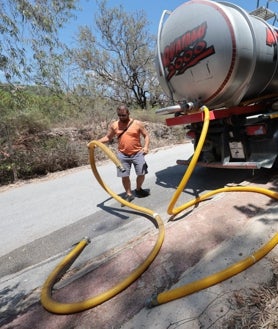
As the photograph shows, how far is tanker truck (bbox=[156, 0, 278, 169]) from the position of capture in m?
3.63

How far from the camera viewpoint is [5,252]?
337 cm

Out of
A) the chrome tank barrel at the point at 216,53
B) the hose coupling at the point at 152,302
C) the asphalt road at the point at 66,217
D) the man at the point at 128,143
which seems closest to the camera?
the hose coupling at the point at 152,302

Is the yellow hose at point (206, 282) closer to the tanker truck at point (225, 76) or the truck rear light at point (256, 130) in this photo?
the tanker truck at point (225, 76)

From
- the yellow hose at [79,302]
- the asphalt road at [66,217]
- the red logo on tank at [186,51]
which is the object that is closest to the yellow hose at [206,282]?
the yellow hose at [79,302]

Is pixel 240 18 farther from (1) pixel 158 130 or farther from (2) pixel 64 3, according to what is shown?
(1) pixel 158 130

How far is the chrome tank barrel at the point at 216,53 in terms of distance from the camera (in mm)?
3596

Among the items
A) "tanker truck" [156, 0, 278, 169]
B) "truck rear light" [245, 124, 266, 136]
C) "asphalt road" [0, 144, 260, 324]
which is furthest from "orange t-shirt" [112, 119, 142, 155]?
"truck rear light" [245, 124, 266, 136]

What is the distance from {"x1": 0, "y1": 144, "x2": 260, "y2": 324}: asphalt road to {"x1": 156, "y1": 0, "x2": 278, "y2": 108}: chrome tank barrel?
5.47 feet

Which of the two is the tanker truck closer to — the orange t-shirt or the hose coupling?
the orange t-shirt

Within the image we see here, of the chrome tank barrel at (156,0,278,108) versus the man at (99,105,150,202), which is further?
the man at (99,105,150,202)

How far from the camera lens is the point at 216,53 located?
3.61 meters

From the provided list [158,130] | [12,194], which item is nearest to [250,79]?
[12,194]

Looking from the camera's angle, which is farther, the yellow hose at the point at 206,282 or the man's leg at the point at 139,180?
the man's leg at the point at 139,180

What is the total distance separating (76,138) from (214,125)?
19.3 feet
